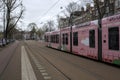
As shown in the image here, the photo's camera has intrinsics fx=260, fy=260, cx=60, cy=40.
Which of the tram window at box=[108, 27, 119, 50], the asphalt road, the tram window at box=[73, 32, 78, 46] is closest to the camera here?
the asphalt road

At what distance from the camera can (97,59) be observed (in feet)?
62.1

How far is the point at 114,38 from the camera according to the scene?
1577cm

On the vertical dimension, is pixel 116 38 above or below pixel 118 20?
below

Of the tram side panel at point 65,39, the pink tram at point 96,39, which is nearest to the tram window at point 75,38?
the pink tram at point 96,39

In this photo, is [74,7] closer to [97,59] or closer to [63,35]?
[63,35]

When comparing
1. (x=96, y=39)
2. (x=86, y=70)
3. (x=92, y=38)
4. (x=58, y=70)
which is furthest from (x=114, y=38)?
(x=92, y=38)

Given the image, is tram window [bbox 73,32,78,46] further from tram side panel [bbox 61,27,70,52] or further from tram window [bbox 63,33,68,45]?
tram window [bbox 63,33,68,45]

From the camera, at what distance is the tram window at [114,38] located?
15332 mm

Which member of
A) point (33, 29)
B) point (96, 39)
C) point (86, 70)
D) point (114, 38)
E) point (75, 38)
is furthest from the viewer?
point (33, 29)

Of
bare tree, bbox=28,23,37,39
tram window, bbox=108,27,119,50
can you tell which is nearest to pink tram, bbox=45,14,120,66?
tram window, bbox=108,27,119,50

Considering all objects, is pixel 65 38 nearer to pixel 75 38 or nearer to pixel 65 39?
pixel 65 39

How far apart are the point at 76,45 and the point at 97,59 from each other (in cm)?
677

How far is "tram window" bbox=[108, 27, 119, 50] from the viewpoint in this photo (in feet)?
50.3

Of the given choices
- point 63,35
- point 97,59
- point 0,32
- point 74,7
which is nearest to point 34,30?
point 0,32
